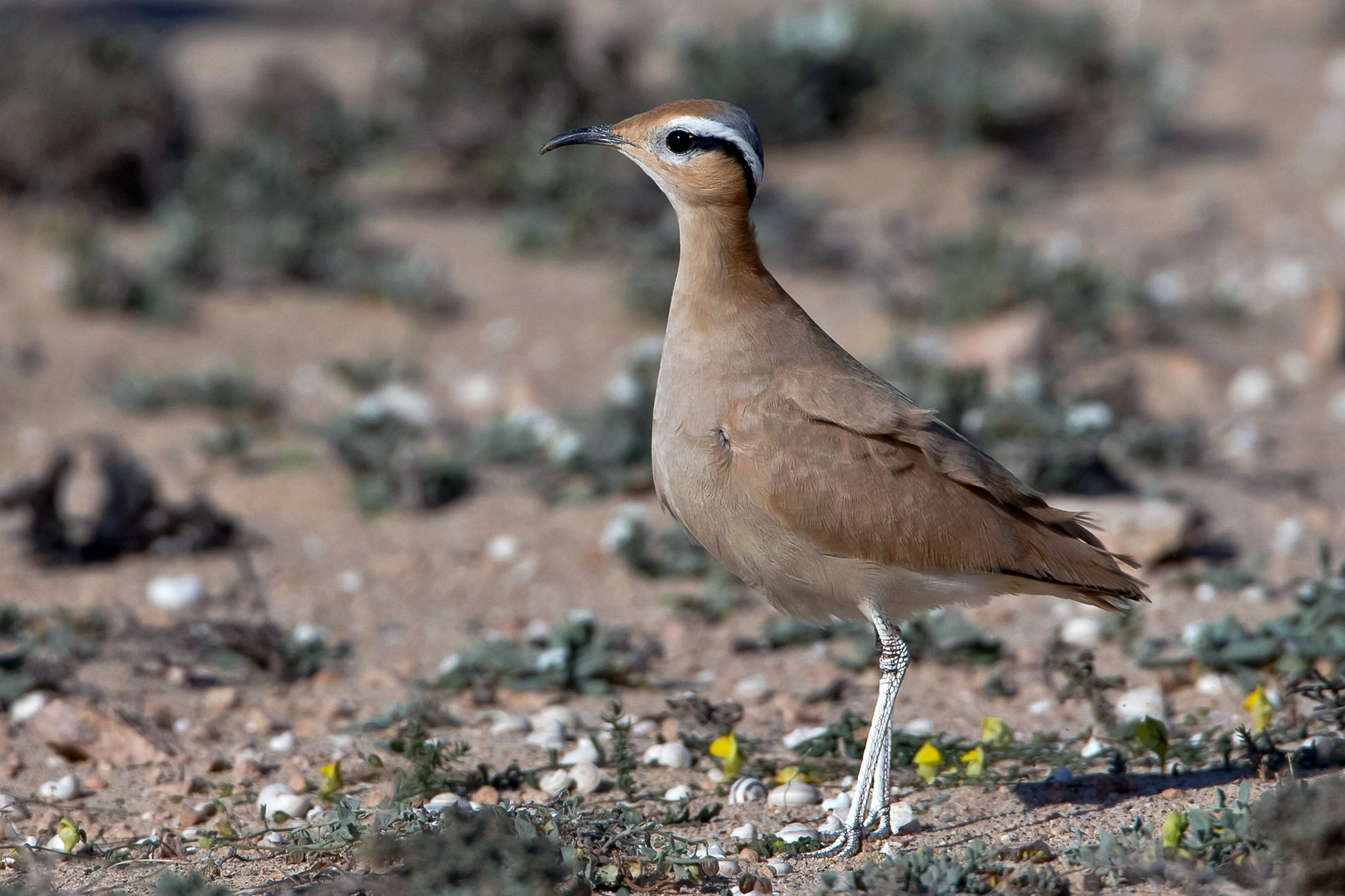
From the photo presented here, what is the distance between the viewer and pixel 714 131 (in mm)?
3910

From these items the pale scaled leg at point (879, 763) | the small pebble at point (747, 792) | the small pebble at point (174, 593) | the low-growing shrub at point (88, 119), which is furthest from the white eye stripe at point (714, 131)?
the low-growing shrub at point (88, 119)

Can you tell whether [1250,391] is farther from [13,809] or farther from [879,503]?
[13,809]

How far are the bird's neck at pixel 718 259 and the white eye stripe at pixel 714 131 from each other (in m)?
0.16

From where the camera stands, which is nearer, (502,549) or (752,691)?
(752,691)

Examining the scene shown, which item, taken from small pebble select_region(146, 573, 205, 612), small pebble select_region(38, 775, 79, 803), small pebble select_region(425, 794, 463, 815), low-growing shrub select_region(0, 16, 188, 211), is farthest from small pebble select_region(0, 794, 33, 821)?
low-growing shrub select_region(0, 16, 188, 211)

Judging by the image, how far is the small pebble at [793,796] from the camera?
4.11m

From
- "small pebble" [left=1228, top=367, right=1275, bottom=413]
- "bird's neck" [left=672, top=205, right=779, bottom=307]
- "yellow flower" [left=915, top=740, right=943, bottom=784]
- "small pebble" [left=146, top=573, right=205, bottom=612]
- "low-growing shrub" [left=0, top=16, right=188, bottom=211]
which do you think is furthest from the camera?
"low-growing shrub" [left=0, top=16, right=188, bottom=211]

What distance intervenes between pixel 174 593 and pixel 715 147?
3241 millimetres

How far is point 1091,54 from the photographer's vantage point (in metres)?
11.6

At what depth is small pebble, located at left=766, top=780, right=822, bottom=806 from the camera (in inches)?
162

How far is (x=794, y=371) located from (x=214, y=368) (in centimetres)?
506

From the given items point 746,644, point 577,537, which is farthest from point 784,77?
point 746,644

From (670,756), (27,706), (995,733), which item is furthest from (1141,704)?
(27,706)

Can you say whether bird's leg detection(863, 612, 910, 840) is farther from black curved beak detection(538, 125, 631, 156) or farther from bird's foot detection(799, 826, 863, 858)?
black curved beak detection(538, 125, 631, 156)
